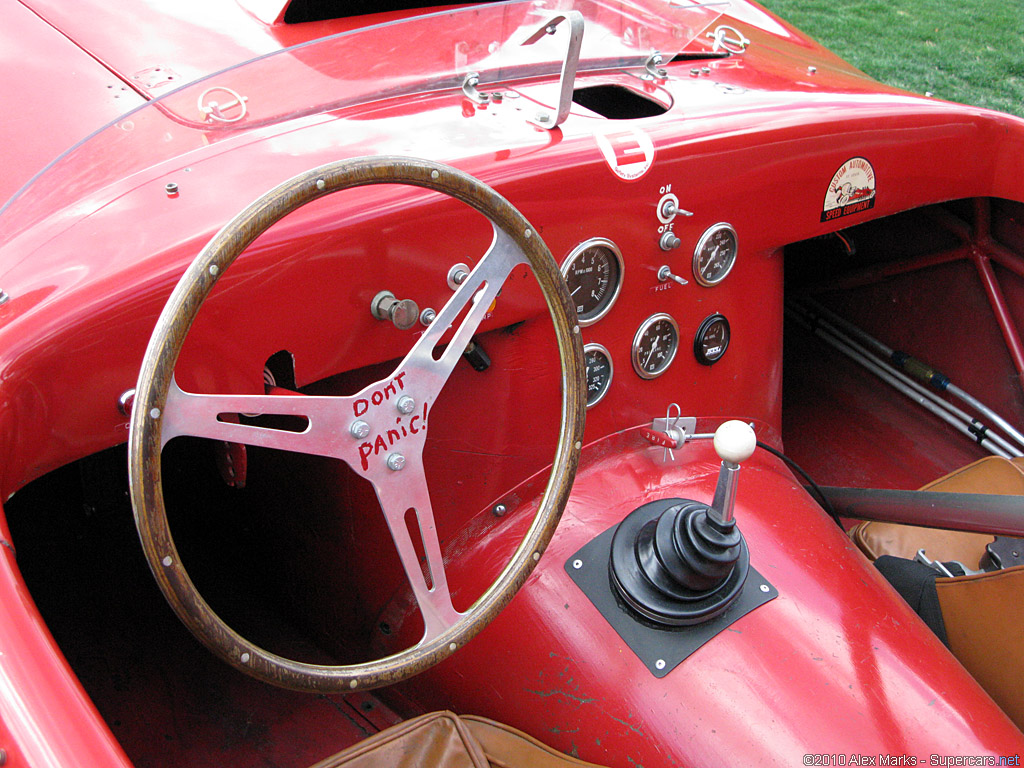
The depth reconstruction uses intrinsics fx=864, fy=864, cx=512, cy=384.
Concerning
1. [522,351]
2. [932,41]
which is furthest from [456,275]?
[932,41]

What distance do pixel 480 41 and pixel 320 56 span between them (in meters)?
0.32

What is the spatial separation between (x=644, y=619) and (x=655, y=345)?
2.00 ft

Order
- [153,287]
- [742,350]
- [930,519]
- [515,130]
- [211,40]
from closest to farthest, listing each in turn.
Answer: [153,287] < [515,130] < [930,519] < [211,40] < [742,350]

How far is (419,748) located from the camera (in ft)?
4.35

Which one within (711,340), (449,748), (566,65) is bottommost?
(449,748)

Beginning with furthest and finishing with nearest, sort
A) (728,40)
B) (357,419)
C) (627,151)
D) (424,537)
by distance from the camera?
(728,40) < (627,151) < (424,537) < (357,419)

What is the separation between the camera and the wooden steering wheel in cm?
91

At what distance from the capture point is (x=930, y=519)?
169 centimetres

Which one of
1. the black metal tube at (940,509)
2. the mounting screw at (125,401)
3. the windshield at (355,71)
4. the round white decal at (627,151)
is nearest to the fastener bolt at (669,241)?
the round white decal at (627,151)

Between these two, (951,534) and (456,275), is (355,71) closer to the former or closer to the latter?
(456,275)

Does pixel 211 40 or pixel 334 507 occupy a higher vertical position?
pixel 211 40

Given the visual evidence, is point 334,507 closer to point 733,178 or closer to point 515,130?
point 515,130

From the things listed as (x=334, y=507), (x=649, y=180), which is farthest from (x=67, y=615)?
(x=649, y=180)

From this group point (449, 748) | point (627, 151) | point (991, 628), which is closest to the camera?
point (449, 748)
